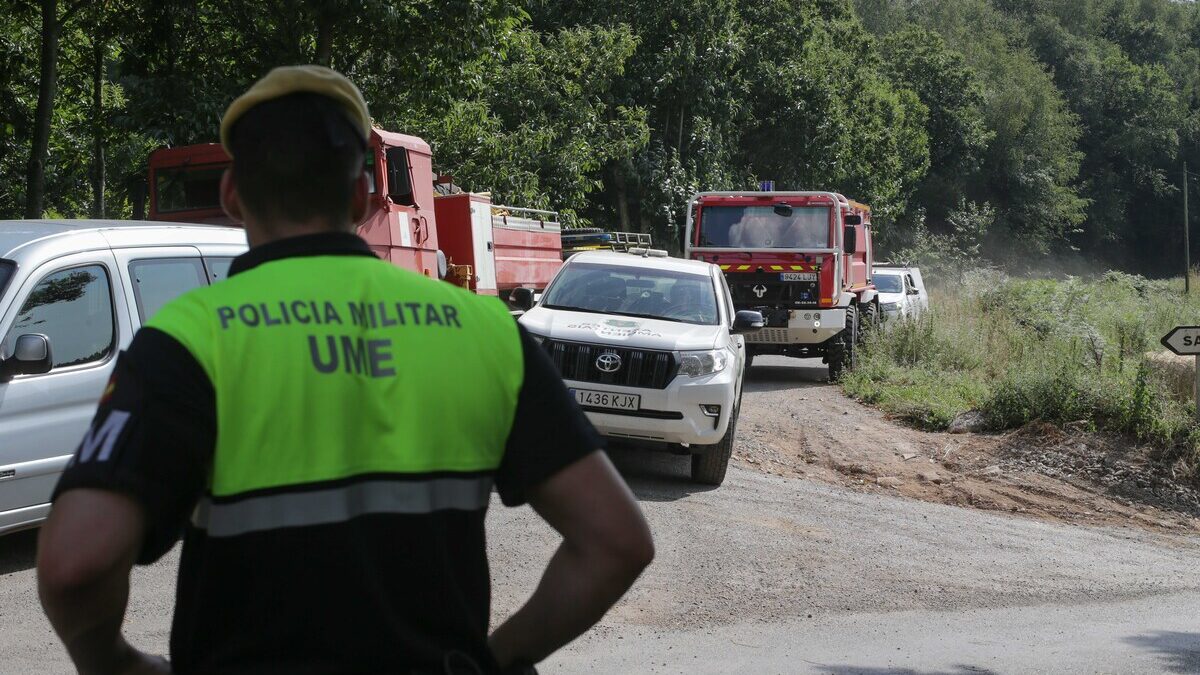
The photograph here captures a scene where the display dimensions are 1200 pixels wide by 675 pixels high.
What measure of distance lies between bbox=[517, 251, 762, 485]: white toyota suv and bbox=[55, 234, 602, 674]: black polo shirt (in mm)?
7225

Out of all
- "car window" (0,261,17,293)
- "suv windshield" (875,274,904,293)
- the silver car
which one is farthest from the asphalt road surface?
"suv windshield" (875,274,904,293)

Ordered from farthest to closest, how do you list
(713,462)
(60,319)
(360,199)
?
(713,462) → (60,319) → (360,199)

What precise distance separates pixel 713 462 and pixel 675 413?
0.65m

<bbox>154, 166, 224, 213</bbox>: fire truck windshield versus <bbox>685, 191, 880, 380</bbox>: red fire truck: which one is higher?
<bbox>154, 166, 224, 213</bbox>: fire truck windshield

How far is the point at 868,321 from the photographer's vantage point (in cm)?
1914

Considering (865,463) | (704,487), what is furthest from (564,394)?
(865,463)

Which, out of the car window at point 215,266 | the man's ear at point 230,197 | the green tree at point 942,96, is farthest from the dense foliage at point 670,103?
the man's ear at point 230,197

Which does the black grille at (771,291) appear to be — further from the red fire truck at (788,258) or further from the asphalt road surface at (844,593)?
the asphalt road surface at (844,593)

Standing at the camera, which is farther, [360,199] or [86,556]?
[360,199]

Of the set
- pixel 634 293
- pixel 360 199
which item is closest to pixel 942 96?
pixel 634 293

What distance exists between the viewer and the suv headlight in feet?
30.2

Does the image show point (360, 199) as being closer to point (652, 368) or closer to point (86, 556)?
point (86, 556)

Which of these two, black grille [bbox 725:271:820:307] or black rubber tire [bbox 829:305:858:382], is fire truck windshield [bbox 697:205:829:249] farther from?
black rubber tire [bbox 829:305:858:382]

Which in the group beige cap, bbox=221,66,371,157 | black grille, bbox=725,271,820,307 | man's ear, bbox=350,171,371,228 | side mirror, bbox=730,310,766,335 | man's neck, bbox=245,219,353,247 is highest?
beige cap, bbox=221,66,371,157
